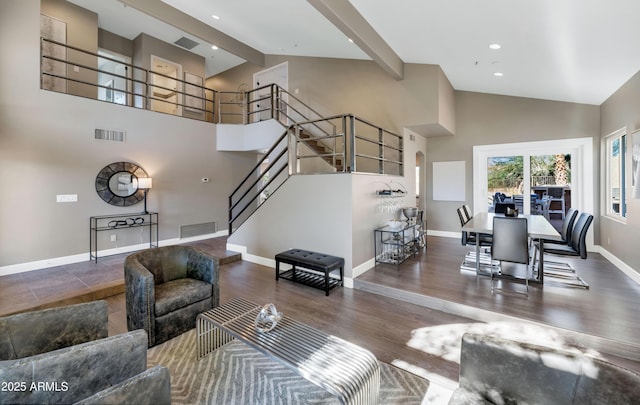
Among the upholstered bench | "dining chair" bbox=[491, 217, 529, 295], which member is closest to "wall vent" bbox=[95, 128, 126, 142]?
the upholstered bench

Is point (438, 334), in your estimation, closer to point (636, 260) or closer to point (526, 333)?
point (526, 333)

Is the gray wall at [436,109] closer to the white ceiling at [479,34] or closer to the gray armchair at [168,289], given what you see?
the white ceiling at [479,34]

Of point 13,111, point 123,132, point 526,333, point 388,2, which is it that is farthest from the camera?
point 123,132

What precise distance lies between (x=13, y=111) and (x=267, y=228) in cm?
426

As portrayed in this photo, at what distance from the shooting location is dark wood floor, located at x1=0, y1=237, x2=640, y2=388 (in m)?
2.57

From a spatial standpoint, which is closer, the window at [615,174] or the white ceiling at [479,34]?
the white ceiling at [479,34]

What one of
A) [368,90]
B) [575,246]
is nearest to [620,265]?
[575,246]

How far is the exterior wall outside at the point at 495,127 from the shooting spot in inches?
222

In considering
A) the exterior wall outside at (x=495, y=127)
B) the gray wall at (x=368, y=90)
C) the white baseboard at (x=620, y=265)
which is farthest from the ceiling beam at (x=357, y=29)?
the white baseboard at (x=620, y=265)

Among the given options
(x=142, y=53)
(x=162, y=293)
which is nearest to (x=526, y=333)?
(x=162, y=293)

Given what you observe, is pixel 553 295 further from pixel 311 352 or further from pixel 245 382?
A: pixel 245 382

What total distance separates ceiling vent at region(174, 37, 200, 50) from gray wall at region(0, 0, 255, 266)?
2.80m

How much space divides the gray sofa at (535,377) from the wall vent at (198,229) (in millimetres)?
6480

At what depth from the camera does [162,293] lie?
8.93 feet
